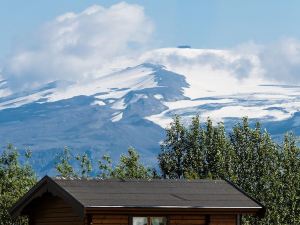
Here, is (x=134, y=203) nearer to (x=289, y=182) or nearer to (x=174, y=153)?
(x=289, y=182)

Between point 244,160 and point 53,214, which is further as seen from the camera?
point 244,160

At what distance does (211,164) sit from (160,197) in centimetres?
4389

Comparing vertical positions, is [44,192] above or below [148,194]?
above

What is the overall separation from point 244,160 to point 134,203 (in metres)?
47.9

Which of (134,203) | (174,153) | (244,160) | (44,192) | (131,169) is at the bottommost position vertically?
(134,203)

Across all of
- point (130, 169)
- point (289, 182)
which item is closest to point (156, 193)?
point (130, 169)

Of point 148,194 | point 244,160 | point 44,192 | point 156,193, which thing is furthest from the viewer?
point 244,160

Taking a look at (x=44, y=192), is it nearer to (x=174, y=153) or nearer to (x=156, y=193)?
(x=156, y=193)

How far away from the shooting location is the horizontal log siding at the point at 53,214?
141 ft

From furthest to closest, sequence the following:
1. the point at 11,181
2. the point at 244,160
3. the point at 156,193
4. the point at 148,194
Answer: the point at 244,160 < the point at 11,181 < the point at 156,193 < the point at 148,194

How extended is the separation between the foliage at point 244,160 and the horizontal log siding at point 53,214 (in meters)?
35.0

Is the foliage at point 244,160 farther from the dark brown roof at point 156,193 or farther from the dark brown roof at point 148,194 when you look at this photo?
the dark brown roof at point 148,194

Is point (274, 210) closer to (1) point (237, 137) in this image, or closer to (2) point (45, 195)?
(1) point (237, 137)

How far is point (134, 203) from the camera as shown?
4175 cm
